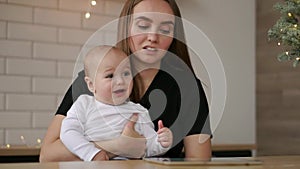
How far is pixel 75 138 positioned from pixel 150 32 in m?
0.28

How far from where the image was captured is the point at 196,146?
1.02 meters

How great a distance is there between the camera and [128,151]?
924 millimetres

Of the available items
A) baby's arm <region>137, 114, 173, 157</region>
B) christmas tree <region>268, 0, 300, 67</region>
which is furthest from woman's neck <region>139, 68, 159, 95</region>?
christmas tree <region>268, 0, 300, 67</region>

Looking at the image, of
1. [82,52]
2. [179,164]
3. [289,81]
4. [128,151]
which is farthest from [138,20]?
[289,81]

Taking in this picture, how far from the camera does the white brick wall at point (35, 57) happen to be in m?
1.76

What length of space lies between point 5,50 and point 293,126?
1297 mm

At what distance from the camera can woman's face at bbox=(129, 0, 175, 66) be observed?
40.6 inches

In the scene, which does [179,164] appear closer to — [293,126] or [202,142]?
[202,142]

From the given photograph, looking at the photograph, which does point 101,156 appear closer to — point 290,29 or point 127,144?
point 127,144

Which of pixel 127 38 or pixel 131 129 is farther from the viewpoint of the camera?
pixel 127 38

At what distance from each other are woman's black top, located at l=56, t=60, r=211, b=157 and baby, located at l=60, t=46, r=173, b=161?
0.15 ft

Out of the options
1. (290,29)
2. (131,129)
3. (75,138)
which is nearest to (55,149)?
(75,138)

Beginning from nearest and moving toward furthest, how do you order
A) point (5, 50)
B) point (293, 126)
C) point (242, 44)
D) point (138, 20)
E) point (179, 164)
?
point (179, 164), point (138, 20), point (5, 50), point (293, 126), point (242, 44)

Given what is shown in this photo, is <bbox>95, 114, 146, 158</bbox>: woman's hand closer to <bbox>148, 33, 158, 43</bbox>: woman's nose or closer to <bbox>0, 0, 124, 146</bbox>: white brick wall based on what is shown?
<bbox>148, 33, 158, 43</bbox>: woman's nose
